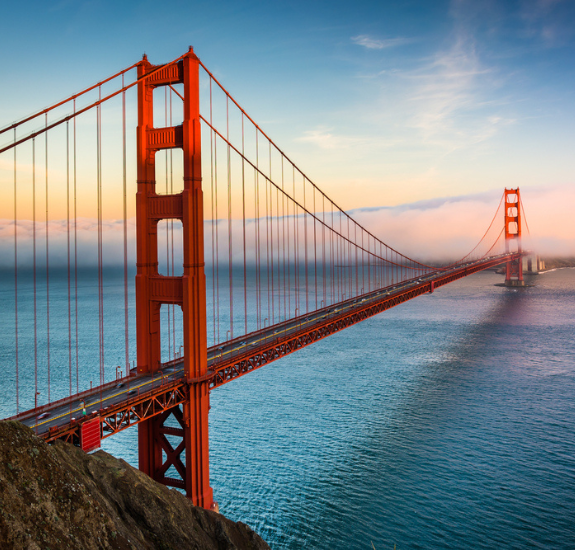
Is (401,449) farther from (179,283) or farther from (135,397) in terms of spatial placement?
(135,397)

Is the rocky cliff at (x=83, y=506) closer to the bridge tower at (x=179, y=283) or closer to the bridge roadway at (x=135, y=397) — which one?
the bridge roadway at (x=135, y=397)

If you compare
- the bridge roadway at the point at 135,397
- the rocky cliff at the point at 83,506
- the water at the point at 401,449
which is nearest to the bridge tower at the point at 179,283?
the bridge roadway at the point at 135,397

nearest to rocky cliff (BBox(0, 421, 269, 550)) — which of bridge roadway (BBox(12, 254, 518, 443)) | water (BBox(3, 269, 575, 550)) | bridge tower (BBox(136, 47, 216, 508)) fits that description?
bridge roadway (BBox(12, 254, 518, 443))

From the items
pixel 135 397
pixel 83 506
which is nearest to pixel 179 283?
pixel 135 397

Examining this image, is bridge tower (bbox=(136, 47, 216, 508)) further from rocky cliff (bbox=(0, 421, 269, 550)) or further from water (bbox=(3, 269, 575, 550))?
rocky cliff (bbox=(0, 421, 269, 550))

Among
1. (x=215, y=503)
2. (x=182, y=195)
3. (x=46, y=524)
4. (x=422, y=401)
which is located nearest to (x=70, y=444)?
(x=46, y=524)
